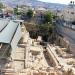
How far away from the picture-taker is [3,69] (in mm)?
→ 14328

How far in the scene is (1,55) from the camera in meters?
16.2

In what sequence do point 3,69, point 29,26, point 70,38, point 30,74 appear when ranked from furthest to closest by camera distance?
point 29,26
point 70,38
point 30,74
point 3,69

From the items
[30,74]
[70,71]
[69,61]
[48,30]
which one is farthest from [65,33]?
[30,74]

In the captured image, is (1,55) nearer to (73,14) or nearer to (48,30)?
(48,30)

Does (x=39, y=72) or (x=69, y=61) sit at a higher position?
(x=39, y=72)

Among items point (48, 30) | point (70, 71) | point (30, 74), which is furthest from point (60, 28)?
point (30, 74)

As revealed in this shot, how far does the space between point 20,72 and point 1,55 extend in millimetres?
1641

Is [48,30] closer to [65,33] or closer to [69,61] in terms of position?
[65,33]

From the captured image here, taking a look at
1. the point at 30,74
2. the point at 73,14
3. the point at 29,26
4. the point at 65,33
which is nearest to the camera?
the point at 30,74

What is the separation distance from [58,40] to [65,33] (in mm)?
3171

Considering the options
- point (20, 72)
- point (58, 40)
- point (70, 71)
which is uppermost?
point (20, 72)

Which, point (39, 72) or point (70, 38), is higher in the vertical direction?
point (39, 72)

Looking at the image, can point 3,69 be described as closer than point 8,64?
Yes

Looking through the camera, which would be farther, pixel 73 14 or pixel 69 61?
pixel 73 14
